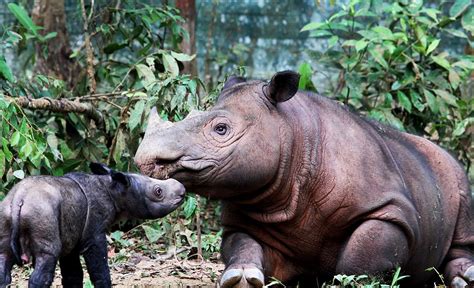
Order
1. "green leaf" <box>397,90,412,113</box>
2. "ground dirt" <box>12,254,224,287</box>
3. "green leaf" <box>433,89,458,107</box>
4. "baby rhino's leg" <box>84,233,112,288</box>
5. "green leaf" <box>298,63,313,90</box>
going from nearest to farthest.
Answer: "baby rhino's leg" <box>84,233,112,288</box>
"ground dirt" <box>12,254,224,287</box>
"green leaf" <box>298,63,313,90</box>
"green leaf" <box>397,90,412,113</box>
"green leaf" <box>433,89,458,107</box>

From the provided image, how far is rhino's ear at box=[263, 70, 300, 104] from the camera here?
22.9ft

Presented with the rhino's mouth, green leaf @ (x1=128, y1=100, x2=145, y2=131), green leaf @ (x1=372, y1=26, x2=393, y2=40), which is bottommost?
green leaf @ (x1=128, y1=100, x2=145, y2=131)

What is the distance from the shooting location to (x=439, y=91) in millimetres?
10430

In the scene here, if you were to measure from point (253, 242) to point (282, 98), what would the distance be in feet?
3.09

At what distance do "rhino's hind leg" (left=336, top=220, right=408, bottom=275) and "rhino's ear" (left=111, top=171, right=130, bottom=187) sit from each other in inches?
55.2

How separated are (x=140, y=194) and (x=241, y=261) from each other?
2.45ft

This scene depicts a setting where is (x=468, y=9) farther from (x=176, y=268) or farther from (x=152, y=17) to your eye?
(x=176, y=268)

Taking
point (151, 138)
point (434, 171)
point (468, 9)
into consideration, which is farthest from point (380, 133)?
point (468, 9)

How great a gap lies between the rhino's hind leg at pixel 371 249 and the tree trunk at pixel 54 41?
5523 mm

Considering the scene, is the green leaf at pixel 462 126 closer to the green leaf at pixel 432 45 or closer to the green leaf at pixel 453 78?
the green leaf at pixel 453 78

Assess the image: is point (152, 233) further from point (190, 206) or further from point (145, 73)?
point (145, 73)

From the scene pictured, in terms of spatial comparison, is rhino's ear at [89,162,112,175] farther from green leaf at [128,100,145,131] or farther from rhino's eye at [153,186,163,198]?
green leaf at [128,100,145,131]

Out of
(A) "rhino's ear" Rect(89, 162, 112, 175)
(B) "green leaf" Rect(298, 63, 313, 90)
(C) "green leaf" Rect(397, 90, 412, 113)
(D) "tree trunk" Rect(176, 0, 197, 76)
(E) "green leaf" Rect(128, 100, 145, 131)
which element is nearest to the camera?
(A) "rhino's ear" Rect(89, 162, 112, 175)

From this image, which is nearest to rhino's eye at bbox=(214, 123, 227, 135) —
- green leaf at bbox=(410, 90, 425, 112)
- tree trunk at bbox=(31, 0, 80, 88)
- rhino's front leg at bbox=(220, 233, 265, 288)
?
rhino's front leg at bbox=(220, 233, 265, 288)
